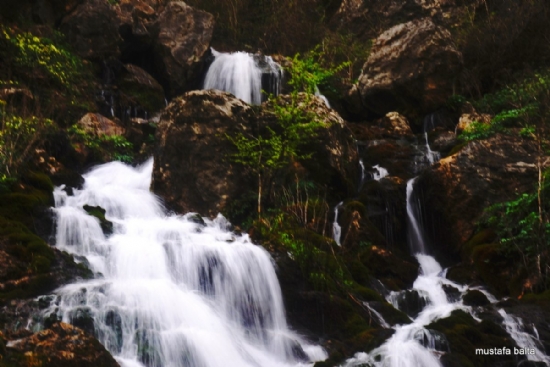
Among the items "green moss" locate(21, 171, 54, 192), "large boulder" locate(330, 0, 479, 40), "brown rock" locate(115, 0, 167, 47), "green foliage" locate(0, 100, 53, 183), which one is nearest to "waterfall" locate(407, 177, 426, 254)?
"green moss" locate(21, 171, 54, 192)

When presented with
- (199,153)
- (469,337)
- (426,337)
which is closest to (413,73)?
(199,153)

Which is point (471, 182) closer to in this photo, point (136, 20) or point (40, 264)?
point (40, 264)

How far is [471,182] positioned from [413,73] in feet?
19.3

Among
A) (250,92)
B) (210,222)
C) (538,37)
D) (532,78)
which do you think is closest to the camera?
(210,222)

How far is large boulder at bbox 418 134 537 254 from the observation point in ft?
37.2

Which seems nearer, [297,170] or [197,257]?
[197,257]

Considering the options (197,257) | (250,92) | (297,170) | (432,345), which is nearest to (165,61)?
(250,92)

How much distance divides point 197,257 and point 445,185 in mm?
5866

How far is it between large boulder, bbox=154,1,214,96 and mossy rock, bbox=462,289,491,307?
38.7ft

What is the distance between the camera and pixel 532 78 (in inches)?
597

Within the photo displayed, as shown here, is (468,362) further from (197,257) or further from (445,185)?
(445,185)

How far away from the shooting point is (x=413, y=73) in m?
16.5

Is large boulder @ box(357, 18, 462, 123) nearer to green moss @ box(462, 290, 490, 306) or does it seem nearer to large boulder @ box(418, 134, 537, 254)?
large boulder @ box(418, 134, 537, 254)

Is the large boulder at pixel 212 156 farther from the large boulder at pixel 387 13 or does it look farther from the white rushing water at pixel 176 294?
the large boulder at pixel 387 13
